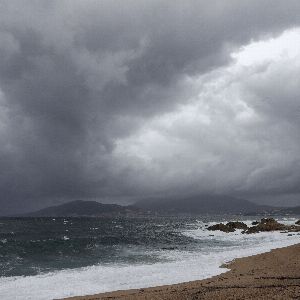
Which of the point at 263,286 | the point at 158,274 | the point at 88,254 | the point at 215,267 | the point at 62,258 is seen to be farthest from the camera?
the point at 88,254

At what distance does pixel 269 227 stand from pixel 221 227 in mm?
14788

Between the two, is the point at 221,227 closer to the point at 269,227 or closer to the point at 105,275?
the point at 269,227

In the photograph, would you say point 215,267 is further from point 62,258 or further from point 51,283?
point 62,258

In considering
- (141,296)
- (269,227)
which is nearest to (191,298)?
(141,296)

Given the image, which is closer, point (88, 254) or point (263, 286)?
point (263, 286)

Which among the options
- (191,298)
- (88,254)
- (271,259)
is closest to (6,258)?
(88,254)

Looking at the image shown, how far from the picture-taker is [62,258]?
144 ft

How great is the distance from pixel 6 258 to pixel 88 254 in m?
10.0

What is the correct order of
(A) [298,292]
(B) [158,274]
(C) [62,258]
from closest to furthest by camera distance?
(A) [298,292], (B) [158,274], (C) [62,258]

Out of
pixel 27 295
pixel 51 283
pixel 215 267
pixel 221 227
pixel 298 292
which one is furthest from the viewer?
pixel 221 227

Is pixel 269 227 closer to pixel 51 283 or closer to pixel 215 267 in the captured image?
pixel 215 267

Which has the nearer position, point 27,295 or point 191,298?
point 191,298

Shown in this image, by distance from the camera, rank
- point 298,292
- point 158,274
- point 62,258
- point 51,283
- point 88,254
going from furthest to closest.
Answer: point 88,254 → point 62,258 → point 158,274 → point 51,283 → point 298,292

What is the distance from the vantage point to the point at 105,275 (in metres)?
28.7
